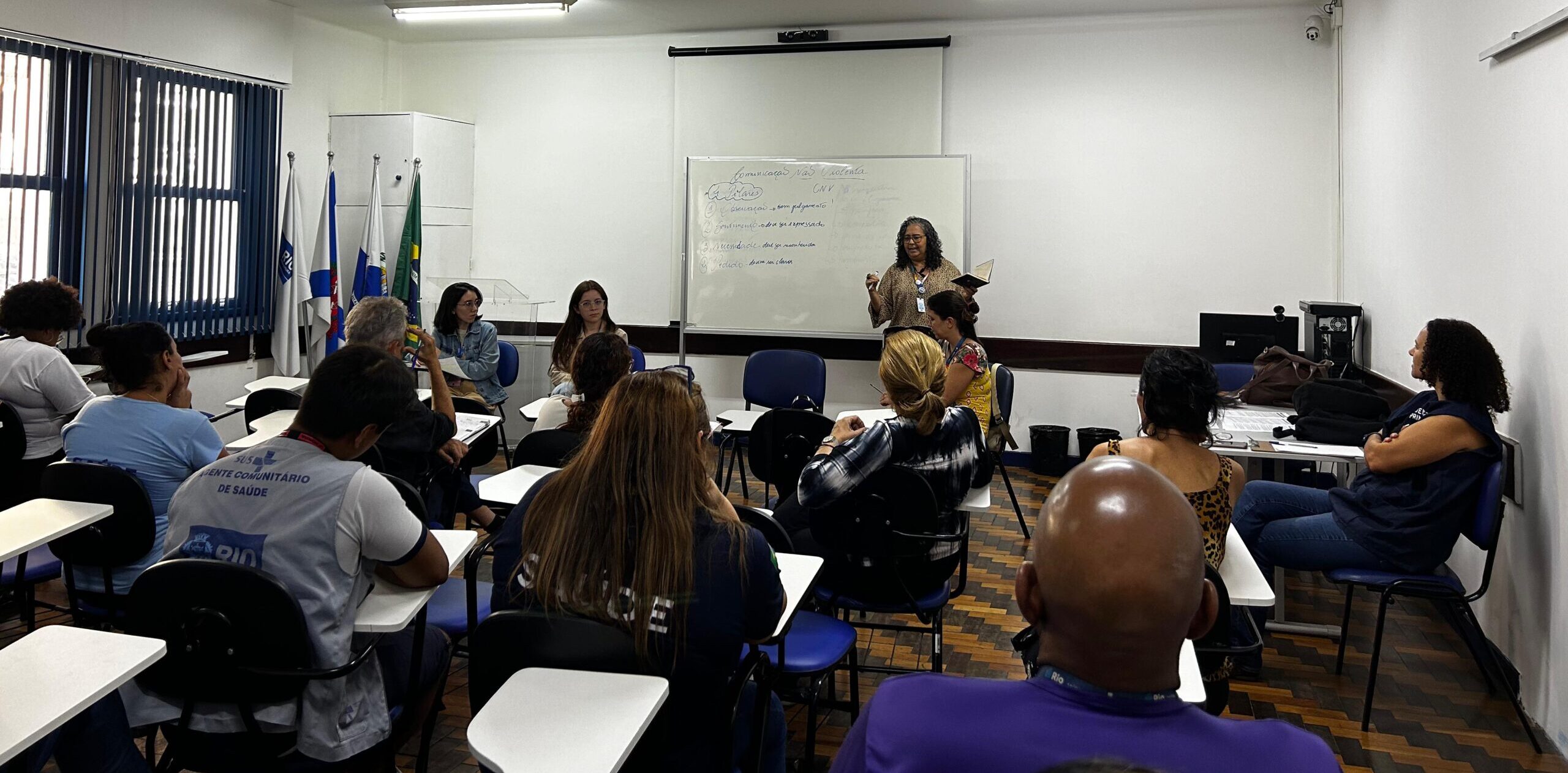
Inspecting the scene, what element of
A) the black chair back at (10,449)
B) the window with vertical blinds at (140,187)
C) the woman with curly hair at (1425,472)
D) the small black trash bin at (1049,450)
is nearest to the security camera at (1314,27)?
the small black trash bin at (1049,450)

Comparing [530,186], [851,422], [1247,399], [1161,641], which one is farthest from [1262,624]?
[530,186]

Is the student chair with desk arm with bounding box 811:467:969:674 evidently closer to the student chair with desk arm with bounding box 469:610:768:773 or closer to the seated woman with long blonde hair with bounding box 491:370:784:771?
the seated woman with long blonde hair with bounding box 491:370:784:771

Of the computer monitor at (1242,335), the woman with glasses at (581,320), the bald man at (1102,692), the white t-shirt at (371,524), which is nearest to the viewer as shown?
the bald man at (1102,692)

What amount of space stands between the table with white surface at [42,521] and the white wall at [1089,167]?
5305 millimetres

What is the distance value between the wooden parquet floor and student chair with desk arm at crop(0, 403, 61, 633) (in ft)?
0.93

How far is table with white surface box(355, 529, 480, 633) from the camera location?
2.08 m

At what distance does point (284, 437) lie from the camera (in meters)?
2.13

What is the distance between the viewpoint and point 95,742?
6.55ft

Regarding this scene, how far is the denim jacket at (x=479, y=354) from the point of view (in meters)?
5.81

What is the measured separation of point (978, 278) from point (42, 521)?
5.02 meters

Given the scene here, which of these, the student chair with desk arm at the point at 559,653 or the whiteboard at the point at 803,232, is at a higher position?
the whiteboard at the point at 803,232

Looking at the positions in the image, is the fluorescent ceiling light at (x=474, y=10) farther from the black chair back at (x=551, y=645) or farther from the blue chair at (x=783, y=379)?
the black chair back at (x=551, y=645)

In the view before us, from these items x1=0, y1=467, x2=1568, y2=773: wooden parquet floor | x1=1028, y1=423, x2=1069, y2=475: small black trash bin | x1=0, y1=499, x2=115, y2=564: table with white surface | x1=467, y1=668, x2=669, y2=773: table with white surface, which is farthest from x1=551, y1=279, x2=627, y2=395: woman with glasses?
x1=467, y1=668, x2=669, y2=773: table with white surface

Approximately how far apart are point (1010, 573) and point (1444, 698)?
178 centimetres
